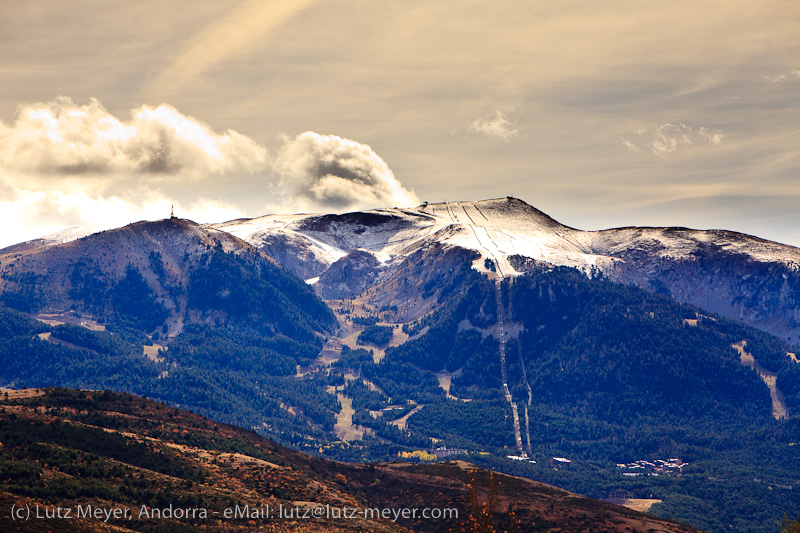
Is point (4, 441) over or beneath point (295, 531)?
over

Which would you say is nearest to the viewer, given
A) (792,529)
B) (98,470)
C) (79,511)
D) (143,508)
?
(792,529)

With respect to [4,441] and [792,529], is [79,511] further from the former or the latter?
[792,529]

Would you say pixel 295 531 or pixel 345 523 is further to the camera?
pixel 345 523

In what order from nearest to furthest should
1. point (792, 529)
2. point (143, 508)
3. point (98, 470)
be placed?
point (792, 529), point (143, 508), point (98, 470)

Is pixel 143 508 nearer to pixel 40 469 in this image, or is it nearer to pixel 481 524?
pixel 40 469

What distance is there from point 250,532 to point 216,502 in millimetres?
15750

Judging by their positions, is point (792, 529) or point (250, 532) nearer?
point (792, 529)

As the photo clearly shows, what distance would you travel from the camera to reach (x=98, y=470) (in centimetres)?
19288

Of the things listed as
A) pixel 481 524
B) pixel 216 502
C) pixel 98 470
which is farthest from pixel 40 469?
pixel 481 524

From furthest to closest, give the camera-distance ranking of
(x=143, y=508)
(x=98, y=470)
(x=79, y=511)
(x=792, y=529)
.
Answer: (x=98, y=470)
(x=143, y=508)
(x=79, y=511)
(x=792, y=529)

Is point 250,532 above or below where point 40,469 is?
below

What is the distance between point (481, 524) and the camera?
19125 centimetres

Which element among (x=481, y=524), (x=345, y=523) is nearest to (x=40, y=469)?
(x=345, y=523)

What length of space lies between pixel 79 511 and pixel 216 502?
33.6m
